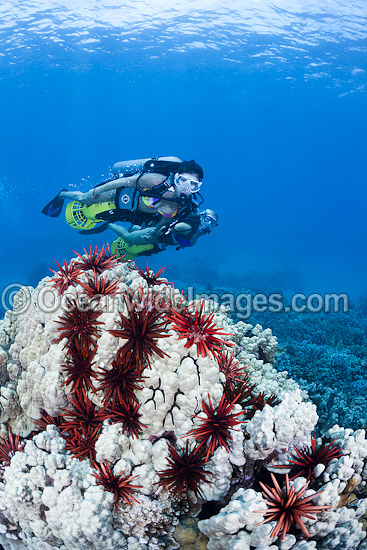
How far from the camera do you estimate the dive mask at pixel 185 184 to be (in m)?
7.74

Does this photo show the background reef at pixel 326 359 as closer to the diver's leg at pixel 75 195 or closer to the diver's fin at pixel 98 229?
the diver's fin at pixel 98 229

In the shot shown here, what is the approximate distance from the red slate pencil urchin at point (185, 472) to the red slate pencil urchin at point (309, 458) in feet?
2.14

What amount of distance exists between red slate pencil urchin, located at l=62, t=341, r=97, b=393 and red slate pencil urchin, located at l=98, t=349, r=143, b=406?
15cm

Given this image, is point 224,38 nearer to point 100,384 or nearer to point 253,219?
point 100,384

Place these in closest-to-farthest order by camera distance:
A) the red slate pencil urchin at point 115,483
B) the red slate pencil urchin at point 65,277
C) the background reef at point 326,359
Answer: the red slate pencil urchin at point 115,483 < the red slate pencil urchin at point 65,277 < the background reef at point 326,359

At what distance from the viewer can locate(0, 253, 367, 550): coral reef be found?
2.41 metres

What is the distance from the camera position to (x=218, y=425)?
2465 millimetres

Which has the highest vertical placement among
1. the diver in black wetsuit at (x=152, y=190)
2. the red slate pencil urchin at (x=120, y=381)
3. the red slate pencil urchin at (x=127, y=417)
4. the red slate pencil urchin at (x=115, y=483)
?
the diver in black wetsuit at (x=152, y=190)

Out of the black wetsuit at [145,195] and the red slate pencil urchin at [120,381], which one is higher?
the black wetsuit at [145,195]

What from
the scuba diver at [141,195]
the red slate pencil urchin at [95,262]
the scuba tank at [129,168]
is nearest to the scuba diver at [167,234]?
the scuba diver at [141,195]

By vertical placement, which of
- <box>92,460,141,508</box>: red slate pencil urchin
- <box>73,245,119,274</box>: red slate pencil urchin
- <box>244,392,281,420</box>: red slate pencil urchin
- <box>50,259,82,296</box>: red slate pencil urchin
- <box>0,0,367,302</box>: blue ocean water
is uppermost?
<box>0,0,367,302</box>: blue ocean water

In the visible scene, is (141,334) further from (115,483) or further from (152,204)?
(152,204)

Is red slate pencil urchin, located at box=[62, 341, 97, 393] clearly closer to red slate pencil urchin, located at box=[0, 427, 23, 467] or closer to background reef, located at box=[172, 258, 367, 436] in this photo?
red slate pencil urchin, located at box=[0, 427, 23, 467]

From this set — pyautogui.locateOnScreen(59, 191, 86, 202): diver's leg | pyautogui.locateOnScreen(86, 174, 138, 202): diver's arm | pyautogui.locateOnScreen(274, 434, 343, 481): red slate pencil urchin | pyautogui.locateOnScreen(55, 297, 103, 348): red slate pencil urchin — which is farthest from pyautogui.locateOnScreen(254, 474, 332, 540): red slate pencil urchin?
pyautogui.locateOnScreen(59, 191, 86, 202): diver's leg
